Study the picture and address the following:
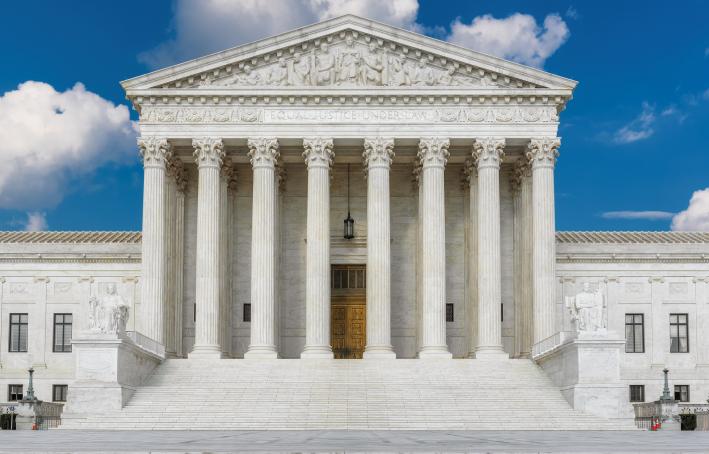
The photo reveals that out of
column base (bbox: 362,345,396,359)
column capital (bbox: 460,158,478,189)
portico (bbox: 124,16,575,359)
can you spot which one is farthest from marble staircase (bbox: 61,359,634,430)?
column capital (bbox: 460,158,478,189)

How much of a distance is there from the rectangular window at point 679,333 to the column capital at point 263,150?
81.5 ft

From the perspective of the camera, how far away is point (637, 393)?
63.6m

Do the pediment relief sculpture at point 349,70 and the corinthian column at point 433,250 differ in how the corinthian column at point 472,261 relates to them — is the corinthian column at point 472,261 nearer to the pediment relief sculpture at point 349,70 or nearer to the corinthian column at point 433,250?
the corinthian column at point 433,250

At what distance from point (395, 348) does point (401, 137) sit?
40.9 ft

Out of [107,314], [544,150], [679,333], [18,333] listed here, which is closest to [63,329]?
[18,333]

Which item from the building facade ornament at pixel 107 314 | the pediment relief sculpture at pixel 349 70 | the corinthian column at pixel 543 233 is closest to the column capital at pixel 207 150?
the pediment relief sculpture at pixel 349 70

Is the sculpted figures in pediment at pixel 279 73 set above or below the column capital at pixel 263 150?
above

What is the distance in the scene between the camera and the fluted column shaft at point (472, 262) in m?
61.8

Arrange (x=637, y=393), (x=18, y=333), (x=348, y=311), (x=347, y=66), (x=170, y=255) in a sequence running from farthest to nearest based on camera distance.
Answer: (x=348, y=311) < (x=18, y=333) < (x=637, y=393) < (x=170, y=255) < (x=347, y=66)

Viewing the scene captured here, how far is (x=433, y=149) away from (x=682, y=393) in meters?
20.2

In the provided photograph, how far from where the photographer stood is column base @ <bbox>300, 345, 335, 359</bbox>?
5694 centimetres

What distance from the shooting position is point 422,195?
2379 inches

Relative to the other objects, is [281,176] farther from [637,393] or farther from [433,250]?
[637,393]

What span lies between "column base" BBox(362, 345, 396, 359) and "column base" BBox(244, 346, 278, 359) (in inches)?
184
